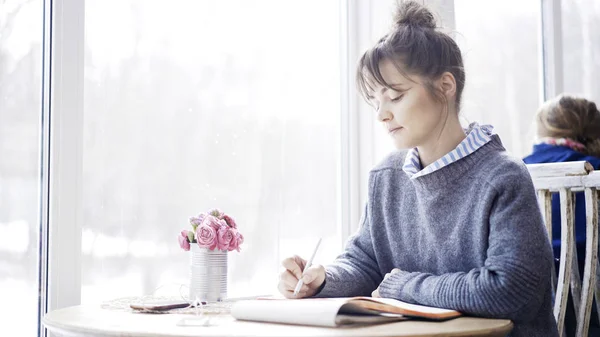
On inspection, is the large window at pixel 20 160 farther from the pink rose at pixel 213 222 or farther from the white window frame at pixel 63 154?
the pink rose at pixel 213 222

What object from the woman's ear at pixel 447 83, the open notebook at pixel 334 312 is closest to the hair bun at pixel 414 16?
the woman's ear at pixel 447 83

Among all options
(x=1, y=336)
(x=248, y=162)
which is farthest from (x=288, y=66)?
(x=1, y=336)

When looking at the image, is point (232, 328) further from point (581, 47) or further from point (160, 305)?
point (581, 47)

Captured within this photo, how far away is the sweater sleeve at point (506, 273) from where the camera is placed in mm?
1205

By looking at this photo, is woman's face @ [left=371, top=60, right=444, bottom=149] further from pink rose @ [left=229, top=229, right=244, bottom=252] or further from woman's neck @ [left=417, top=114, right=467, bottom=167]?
pink rose @ [left=229, top=229, right=244, bottom=252]

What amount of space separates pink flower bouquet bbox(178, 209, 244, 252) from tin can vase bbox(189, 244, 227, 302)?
2 cm

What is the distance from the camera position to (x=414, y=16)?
1.50m

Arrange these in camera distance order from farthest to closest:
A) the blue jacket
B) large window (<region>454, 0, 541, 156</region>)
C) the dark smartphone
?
large window (<region>454, 0, 541, 156</region>) < the blue jacket < the dark smartphone

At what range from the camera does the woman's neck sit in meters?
1.46

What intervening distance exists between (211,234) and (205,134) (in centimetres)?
45

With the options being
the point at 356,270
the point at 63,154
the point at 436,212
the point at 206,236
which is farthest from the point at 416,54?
the point at 63,154

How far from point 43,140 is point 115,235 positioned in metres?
0.28

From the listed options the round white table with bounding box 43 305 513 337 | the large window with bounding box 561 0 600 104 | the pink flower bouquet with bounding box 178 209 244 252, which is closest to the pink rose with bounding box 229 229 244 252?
the pink flower bouquet with bounding box 178 209 244 252

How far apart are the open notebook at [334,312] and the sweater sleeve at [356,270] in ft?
0.80
